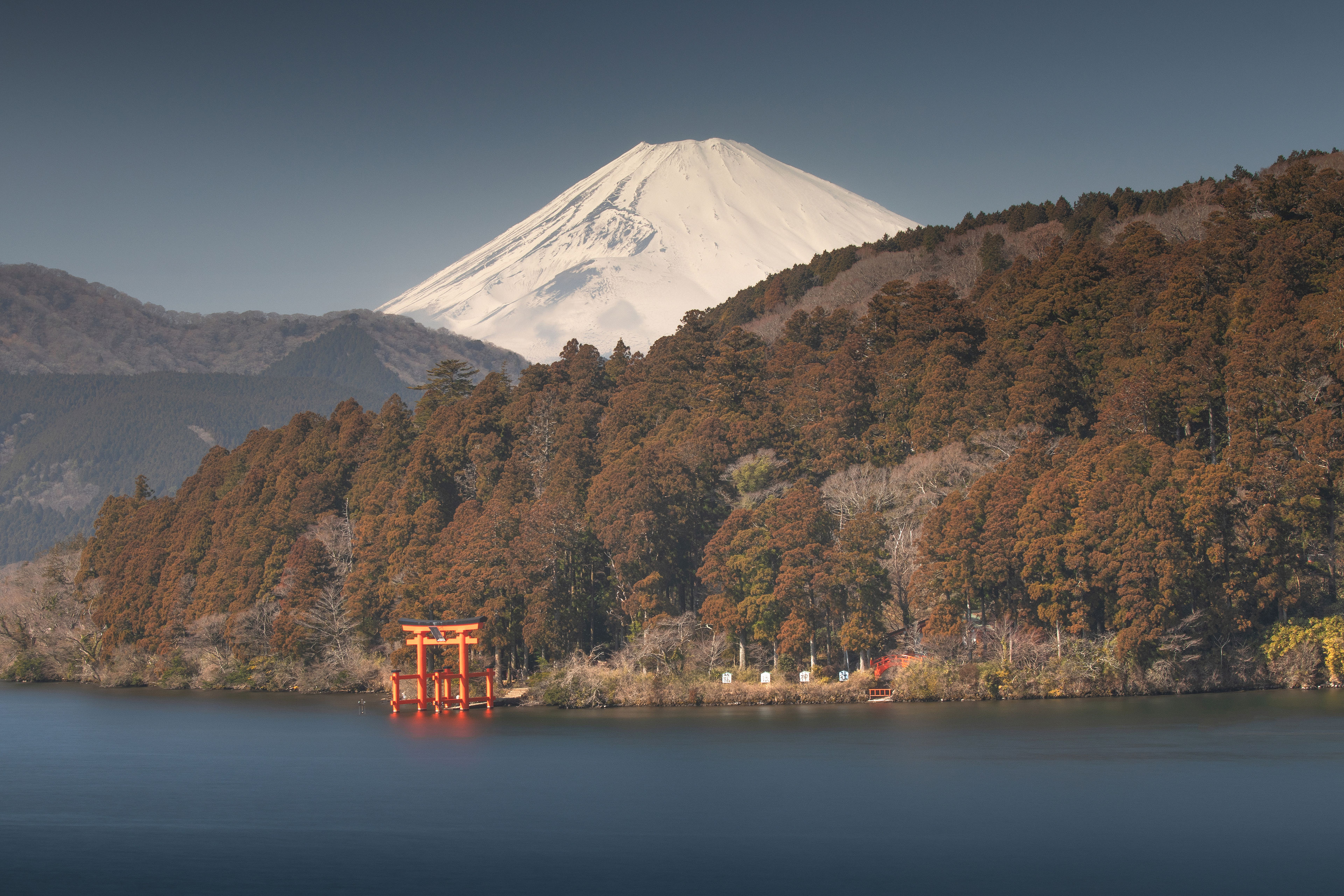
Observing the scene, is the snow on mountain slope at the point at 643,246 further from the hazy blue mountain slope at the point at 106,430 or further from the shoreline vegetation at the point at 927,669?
the shoreline vegetation at the point at 927,669

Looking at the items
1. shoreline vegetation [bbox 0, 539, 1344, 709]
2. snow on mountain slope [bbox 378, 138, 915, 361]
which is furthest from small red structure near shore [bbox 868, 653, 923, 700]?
snow on mountain slope [bbox 378, 138, 915, 361]

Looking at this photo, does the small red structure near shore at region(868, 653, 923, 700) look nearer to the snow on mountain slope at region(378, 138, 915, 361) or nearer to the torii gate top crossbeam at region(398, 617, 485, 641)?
the torii gate top crossbeam at region(398, 617, 485, 641)

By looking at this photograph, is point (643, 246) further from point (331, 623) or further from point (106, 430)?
point (331, 623)

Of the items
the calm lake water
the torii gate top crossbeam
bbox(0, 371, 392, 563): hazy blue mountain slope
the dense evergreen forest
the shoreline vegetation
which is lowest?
the calm lake water

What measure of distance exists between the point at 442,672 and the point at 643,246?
105085 mm

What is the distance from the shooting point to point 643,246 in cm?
13488

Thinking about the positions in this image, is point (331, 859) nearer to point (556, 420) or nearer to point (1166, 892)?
point (1166, 892)

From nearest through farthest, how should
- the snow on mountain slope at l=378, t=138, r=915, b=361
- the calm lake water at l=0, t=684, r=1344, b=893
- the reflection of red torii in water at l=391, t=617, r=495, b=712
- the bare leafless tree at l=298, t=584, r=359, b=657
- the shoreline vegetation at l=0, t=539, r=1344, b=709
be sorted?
the calm lake water at l=0, t=684, r=1344, b=893
the shoreline vegetation at l=0, t=539, r=1344, b=709
the reflection of red torii in water at l=391, t=617, r=495, b=712
the bare leafless tree at l=298, t=584, r=359, b=657
the snow on mountain slope at l=378, t=138, r=915, b=361

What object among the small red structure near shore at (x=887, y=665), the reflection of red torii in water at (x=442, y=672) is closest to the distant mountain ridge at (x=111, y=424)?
the reflection of red torii in water at (x=442, y=672)

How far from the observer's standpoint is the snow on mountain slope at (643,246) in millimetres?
126062

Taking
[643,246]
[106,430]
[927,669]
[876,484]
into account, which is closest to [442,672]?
[927,669]

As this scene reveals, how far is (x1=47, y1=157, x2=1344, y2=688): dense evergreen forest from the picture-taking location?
30250 mm

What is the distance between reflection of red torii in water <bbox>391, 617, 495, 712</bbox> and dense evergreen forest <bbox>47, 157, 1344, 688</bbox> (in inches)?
85.3

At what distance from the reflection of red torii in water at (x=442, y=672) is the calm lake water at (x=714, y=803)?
7.81 ft
